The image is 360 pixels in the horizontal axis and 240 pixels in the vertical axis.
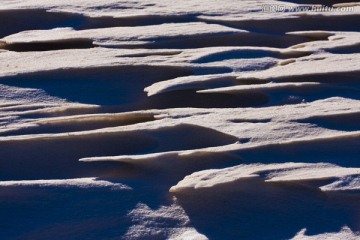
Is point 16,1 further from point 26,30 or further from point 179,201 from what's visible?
point 179,201

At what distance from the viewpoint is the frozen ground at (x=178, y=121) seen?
48.2 inches

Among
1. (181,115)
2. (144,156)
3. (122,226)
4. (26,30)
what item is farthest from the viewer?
(26,30)

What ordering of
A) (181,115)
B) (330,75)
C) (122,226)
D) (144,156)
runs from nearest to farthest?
(122,226)
(144,156)
(181,115)
(330,75)

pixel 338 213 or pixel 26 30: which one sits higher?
pixel 26 30

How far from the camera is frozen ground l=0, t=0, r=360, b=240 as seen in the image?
4.02 ft

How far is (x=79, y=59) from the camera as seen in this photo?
1664mm

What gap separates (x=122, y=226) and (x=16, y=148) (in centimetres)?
32

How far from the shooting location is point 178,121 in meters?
1.43

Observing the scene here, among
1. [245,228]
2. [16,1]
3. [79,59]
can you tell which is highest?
[16,1]

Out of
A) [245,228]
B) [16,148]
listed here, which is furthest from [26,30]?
[245,228]

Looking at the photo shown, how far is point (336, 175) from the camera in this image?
1.27 meters

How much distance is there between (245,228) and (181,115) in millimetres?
338

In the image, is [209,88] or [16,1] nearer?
[209,88]

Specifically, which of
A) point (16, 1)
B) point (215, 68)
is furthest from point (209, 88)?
point (16, 1)
